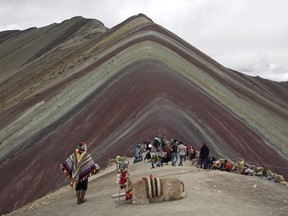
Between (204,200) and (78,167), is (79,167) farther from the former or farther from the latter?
(204,200)

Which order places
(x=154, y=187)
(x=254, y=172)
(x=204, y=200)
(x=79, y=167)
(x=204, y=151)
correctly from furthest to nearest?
(x=254, y=172) < (x=204, y=151) < (x=79, y=167) < (x=154, y=187) < (x=204, y=200)

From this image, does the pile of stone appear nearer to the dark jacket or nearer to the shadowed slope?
the dark jacket

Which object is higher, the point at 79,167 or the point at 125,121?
the point at 125,121

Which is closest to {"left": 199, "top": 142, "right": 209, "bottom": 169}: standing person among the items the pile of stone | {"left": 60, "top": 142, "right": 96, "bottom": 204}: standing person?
the pile of stone

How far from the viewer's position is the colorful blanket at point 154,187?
14.5 metres

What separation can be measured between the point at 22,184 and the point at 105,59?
28.1m

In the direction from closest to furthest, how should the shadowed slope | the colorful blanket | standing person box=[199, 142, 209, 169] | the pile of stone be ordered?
the colorful blanket < the pile of stone < standing person box=[199, 142, 209, 169] < the shadowed slope

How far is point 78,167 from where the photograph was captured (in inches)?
611

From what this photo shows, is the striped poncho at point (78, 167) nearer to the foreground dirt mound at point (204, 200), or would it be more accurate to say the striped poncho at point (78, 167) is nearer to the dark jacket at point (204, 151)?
the foreground dirt mound at point (204, 200)

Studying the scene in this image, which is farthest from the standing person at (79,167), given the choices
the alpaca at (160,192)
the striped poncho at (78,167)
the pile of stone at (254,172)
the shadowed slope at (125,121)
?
the shadowed slope at (125,121)

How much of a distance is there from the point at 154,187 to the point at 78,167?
2977 mm

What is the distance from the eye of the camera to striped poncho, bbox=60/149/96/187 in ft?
51.1

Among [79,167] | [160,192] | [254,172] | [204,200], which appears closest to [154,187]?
[160,192]

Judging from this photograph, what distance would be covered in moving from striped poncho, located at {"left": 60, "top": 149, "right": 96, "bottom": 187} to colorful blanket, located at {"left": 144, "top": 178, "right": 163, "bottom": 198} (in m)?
2.45
